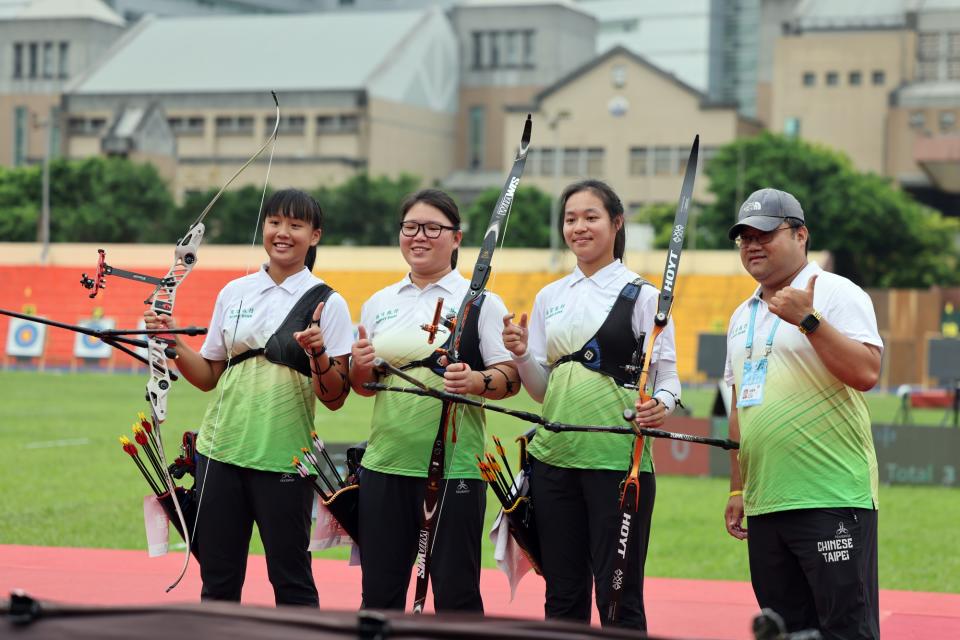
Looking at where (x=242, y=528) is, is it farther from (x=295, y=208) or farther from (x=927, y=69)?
(x=927, y=69)

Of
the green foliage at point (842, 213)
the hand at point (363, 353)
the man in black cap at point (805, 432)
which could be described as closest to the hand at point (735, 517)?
the man in black cap at point (805, 432)

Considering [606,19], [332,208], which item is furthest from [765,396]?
[606,19]

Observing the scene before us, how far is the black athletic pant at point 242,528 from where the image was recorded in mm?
4852

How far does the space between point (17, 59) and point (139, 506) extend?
6632 cm

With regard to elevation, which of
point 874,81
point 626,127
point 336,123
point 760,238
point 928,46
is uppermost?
point 928,46

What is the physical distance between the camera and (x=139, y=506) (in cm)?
1102

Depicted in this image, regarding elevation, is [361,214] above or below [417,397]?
above

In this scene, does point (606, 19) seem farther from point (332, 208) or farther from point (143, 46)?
point (332, 208)

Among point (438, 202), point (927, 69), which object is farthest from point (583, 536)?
point (927, 69)

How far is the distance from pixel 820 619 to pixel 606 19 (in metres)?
110

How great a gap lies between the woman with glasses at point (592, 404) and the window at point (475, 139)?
69484 mm

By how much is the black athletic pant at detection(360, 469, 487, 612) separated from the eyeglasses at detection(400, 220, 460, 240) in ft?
2.66

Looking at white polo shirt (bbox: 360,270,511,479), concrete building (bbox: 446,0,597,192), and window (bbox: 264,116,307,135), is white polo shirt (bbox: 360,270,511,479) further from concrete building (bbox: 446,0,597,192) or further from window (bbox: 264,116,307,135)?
concrete building (bbox: 446,0,597,192)

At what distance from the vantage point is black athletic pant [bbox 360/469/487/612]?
4773 millimetres
